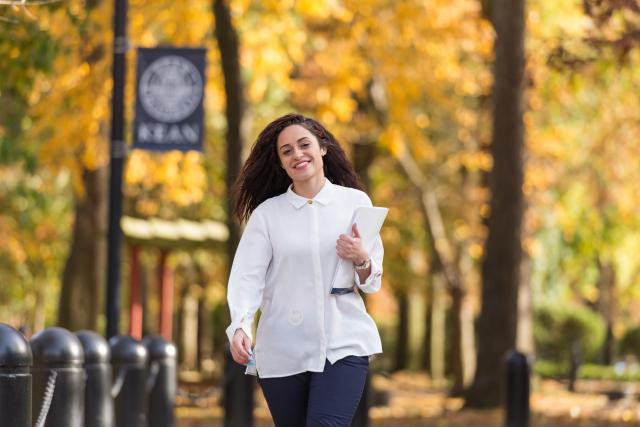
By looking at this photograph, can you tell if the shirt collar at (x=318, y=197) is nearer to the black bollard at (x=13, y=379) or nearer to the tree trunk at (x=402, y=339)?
the black bollard at (x=13, y=379)

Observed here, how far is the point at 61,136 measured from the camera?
893 inches

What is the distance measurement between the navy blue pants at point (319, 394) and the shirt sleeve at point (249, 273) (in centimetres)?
28

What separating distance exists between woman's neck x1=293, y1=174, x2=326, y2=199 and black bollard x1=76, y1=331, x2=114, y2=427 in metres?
3.65

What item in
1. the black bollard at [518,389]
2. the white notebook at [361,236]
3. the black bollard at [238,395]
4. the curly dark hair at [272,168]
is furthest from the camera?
the black bollard at [238,395]

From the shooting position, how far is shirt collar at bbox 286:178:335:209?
6.59 m

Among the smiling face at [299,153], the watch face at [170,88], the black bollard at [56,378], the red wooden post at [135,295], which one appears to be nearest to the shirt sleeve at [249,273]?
the smiling face at [299,153]

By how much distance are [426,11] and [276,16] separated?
396 centimetres

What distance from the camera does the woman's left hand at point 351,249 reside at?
640cm

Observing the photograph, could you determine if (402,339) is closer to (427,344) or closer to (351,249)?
(427,344)

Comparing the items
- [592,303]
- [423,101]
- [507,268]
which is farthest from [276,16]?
[592,303]

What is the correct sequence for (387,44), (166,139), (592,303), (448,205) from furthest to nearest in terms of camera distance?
1. (592,303)
2. (448,205)
3. (387,44)
4. (166,139)

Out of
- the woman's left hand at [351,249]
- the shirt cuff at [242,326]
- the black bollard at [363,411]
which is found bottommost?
the black bollard at [363,411]

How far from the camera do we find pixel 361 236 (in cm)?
648

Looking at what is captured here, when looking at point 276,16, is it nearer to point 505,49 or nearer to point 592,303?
point 505,49
